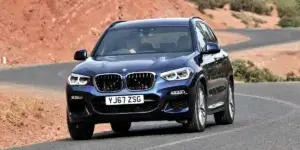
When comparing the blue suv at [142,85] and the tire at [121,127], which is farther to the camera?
the tire at [121,127]

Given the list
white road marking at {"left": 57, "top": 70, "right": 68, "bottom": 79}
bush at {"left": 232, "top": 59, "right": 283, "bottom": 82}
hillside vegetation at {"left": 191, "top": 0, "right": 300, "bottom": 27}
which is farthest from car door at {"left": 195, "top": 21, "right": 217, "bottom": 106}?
hillside vegetation at {"left": 191, "top": 0, "right": 300, "bottom": 27}

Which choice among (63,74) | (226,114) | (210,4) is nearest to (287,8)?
(210,4)

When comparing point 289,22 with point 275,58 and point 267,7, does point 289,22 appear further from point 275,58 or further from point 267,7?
point 275,58

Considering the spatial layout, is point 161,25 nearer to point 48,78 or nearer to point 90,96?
point 90,96

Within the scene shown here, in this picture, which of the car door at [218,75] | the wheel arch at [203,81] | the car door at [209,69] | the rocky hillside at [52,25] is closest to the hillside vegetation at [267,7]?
the rocky hillside at [52,25]

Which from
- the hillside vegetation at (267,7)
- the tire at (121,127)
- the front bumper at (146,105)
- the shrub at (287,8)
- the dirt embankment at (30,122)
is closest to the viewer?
the front bumper at (146,105)

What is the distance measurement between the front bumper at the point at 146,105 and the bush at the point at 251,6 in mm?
108504

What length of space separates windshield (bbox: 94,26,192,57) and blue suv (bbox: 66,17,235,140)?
15 mm

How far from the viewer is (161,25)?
1554 centimetres

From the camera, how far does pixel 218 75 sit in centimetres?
1586

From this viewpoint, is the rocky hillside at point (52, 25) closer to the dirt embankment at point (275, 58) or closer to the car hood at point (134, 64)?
the dirt embankment at point (275, 58)

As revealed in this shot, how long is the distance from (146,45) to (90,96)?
1.68m

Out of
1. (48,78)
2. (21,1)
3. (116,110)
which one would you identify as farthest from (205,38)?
(21,1)

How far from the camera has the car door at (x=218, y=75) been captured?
1566 cm
